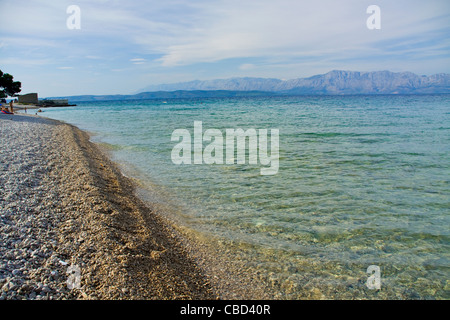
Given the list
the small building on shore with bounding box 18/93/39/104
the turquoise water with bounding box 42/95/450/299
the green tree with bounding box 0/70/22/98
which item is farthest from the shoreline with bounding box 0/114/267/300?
the small building on shore with bounding box 18/93/39/104

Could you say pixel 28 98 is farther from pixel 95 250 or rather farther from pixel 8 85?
pixel 95 250

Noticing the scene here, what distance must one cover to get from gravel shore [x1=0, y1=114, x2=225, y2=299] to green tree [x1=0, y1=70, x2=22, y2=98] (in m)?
82.4

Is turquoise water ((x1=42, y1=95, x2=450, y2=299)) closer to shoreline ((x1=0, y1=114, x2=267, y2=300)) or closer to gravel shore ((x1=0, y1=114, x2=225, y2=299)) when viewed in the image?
shoreline ((x1=0, y1=114, x2=267, y2=300))

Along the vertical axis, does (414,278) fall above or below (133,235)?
below

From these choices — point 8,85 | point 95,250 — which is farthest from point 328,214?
point 8,85

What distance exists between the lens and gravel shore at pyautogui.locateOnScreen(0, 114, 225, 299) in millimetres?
4047

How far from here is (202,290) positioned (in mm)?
4750

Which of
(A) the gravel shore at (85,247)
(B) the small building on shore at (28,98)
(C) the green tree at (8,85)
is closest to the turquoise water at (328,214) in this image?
(A) the gravel shore at (85,247)

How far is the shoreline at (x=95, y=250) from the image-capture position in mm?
4066

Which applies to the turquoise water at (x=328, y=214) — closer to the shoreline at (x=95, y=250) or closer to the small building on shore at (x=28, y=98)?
the shoreline at (x=95, y=250)

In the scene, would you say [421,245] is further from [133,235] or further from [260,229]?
[133,235]

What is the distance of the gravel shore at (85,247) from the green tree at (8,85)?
8245cm
